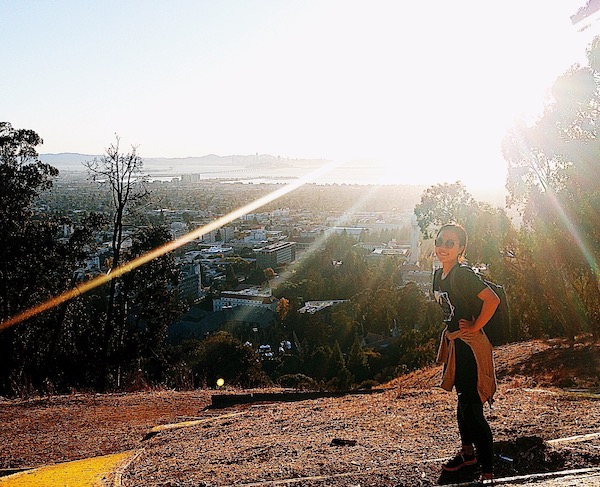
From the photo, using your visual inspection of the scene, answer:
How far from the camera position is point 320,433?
480 cm

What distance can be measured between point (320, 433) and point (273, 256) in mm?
48323

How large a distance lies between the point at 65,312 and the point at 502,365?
40.3ft

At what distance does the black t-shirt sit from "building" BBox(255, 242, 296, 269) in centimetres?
4881

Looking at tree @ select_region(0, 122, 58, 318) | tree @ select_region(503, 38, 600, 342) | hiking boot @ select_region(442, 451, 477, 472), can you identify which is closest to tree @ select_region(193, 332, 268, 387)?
tree @ select_region(0, 122, 58, 318)

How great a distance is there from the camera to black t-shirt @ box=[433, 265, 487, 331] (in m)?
3.02

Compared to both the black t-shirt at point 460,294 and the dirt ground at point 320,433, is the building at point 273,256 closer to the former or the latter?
the dirt ground at point 320,433

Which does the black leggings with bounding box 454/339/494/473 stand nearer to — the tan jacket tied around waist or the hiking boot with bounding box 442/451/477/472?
the tan jacket tied around waist

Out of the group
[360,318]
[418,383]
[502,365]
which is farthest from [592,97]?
[360,318]

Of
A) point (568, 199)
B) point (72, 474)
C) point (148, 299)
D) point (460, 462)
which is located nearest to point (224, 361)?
point (148, 299)

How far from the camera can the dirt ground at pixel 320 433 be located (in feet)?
Result: 11.5

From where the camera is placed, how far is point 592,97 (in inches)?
419

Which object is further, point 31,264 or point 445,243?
point 31,264

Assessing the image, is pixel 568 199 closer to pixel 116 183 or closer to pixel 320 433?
pixel 320 433

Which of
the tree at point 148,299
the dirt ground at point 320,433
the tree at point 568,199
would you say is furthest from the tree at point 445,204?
the dirt ground at point 320,433
